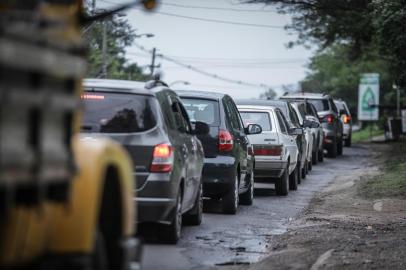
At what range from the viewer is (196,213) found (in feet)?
39.2

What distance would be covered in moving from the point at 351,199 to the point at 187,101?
182 inches

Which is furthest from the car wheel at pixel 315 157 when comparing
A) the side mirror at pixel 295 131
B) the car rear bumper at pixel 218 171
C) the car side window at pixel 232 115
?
the car rear bumper at pixel 218 171

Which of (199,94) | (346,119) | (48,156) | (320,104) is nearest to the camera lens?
(48,156)

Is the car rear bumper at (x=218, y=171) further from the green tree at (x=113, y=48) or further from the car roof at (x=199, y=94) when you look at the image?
the green tree at (x=113, y=48)

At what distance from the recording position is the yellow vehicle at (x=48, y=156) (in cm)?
402

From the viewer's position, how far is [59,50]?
14.6 ft

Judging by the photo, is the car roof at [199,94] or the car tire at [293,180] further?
the car tire at [293,180]

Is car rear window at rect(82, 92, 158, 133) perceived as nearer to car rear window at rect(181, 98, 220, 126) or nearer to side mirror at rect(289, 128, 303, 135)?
car rear window at rect(181, 98, 220, 126)

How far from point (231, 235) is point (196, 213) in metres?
0.66

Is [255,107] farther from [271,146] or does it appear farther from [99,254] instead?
[99,254]

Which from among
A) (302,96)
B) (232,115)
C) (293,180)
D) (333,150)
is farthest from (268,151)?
(333,150)

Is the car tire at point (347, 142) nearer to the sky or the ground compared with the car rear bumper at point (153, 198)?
nearer to the ground

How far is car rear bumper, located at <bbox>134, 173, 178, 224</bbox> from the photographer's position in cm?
934

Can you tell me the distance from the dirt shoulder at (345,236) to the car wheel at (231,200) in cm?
94
